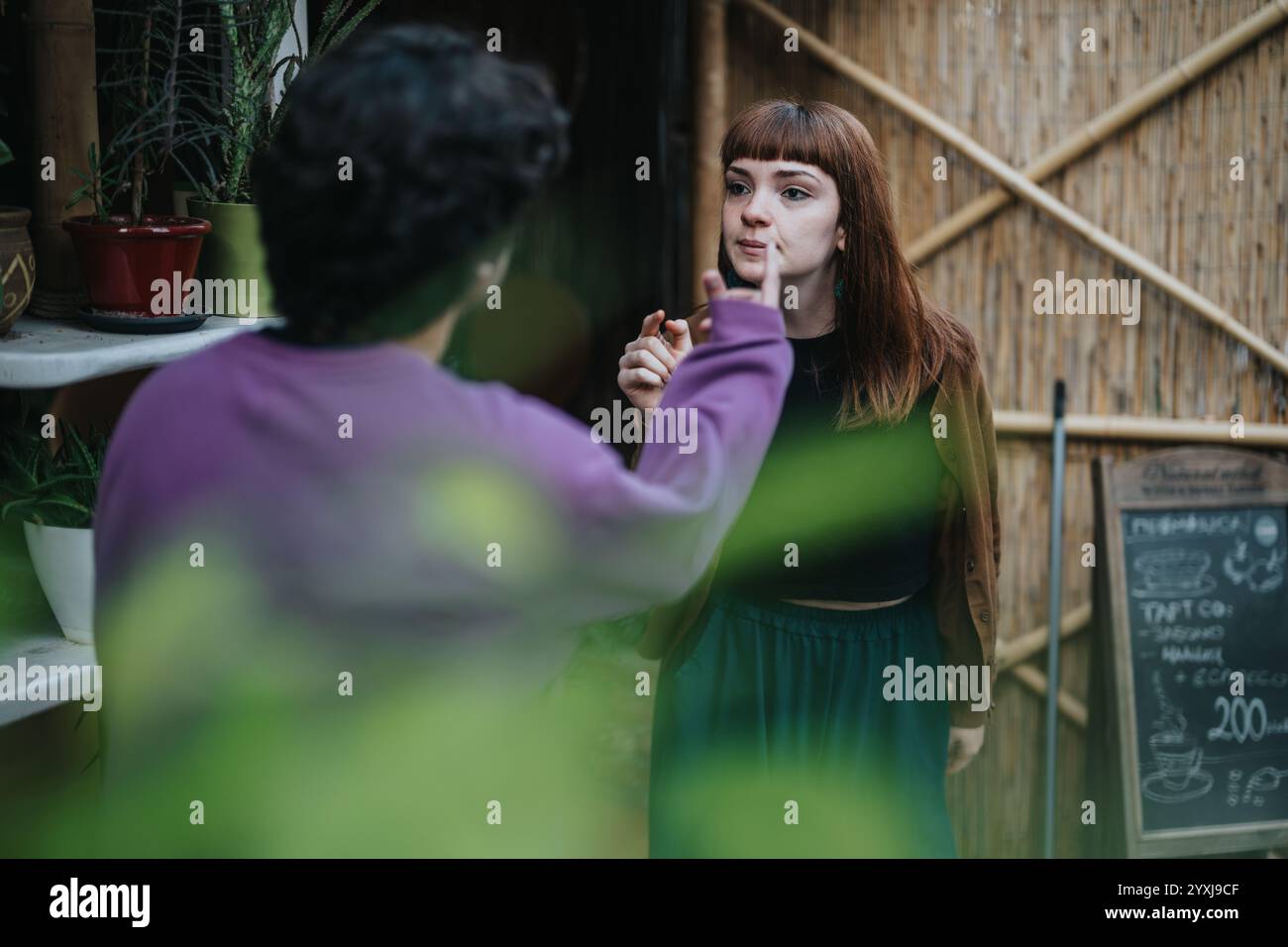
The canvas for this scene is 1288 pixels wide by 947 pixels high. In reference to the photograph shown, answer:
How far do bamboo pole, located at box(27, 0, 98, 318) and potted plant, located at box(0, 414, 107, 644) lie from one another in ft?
0.70

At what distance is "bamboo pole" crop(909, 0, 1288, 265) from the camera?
3000 millimetres

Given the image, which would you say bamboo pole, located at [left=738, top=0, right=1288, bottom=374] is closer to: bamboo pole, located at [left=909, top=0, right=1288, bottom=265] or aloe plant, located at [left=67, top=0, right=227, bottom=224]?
bamboo pole, located at [left=909, top=0, right=1288, bottom=265]

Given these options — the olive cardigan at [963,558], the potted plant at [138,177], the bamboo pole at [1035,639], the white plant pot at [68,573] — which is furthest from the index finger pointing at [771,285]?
the bamboo pole at [1035,639]

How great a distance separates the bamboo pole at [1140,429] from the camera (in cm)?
315

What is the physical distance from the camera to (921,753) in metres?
2.00

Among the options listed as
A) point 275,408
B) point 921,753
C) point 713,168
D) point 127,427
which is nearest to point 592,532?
point 275,408

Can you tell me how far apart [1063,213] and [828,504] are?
152cm

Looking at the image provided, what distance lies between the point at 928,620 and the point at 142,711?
4.05 feet

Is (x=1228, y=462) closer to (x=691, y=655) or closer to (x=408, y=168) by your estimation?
(x=691, y=655)

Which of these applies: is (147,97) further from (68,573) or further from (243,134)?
(68,573)

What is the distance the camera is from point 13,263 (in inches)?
66.3

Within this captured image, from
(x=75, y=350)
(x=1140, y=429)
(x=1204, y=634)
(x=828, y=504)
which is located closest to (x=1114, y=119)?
(x=1140, y=429)

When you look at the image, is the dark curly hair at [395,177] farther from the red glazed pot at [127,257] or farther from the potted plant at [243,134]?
the potted plant at [243,134]

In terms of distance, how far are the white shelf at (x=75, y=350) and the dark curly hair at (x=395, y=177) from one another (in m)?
0.56
